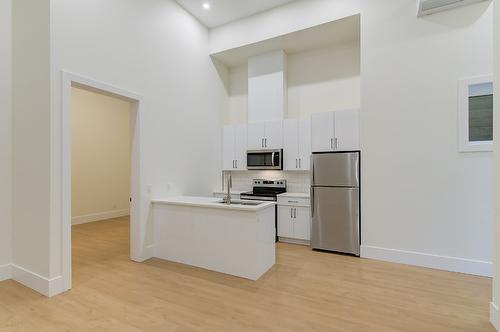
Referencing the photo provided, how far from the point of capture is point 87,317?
227 cm

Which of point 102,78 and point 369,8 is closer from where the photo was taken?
point 102,78

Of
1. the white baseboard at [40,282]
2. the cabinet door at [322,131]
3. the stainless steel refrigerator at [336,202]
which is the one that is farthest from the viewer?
the cabinet door at [322,131]

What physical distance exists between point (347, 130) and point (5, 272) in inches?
197

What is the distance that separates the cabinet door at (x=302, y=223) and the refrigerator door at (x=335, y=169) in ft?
1.87

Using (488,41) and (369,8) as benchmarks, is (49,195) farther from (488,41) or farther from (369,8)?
(488,41)

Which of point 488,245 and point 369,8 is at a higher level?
point 369,8

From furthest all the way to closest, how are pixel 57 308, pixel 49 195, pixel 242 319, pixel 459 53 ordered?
1. pixel 459 53
2. pixel 49 195
3. pixel 57 308
4. pixel 242 319

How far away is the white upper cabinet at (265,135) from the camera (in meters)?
4.96

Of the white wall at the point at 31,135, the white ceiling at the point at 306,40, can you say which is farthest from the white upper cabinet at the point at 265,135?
the white wall at the point at 31,135

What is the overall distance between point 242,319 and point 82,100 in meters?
6.37

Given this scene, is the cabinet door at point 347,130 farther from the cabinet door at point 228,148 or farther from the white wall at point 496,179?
the cabinet door at point 228,148

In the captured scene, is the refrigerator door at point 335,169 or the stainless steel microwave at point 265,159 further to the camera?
the stainless steel microwave at point 265,159

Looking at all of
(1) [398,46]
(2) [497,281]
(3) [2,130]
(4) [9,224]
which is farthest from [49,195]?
(1) [398,46]

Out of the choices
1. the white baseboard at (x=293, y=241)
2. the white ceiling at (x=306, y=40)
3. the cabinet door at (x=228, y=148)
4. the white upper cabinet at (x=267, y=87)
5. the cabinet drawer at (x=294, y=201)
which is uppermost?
the white ceiling at (x=306, y=40)
